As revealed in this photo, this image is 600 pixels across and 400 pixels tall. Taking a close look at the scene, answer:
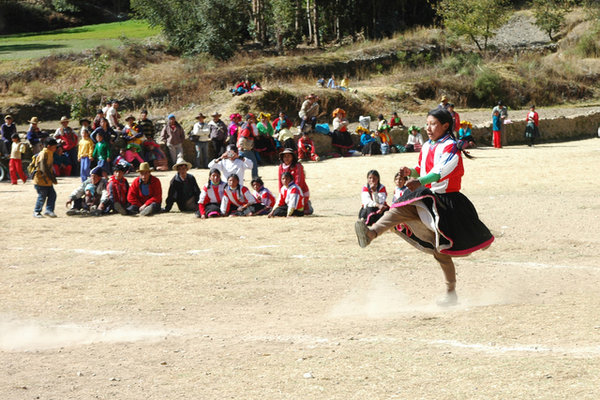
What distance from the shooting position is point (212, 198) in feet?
51.0

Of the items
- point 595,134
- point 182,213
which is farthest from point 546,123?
point 182,213

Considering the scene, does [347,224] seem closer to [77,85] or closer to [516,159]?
[516,159]

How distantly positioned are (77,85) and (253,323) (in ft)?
105

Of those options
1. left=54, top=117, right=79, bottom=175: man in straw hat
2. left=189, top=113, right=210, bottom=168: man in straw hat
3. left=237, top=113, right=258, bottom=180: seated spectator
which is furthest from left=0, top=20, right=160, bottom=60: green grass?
left=237, top=113, right=258, bottom=180: seated spectator

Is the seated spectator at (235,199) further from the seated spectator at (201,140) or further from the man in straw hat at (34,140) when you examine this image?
the man in straw hat at (34,140)

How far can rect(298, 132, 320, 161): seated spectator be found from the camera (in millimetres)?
24516

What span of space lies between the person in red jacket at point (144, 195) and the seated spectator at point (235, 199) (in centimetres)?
162

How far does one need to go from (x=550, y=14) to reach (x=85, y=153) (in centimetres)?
4052

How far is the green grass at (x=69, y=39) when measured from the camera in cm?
4468

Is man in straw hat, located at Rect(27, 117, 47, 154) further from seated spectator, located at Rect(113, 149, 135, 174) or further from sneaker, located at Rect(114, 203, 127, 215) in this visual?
sneaker, located at Rect(114, 203, 127, 215)

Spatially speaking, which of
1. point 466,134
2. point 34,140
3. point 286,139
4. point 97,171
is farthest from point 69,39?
point 97,171

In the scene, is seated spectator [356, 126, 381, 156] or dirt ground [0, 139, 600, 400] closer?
dirt ground [0, 139, 600, 400]

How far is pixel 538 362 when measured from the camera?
5934 mm

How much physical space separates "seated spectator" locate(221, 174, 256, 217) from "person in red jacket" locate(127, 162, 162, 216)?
1619mm
